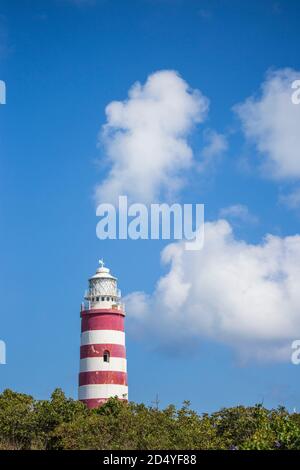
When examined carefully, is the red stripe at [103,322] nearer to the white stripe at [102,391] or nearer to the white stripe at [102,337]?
the white stripe at [102,337]

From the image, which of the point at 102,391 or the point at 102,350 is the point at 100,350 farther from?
the point at 102,391

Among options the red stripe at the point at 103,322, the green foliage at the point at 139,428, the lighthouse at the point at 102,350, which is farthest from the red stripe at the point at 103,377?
the green foliage at the point at 139,428

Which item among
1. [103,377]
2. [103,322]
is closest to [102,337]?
[103,322]

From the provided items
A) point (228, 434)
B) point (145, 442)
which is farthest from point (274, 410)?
point (145, 442)

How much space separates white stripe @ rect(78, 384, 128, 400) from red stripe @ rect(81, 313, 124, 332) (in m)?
4.06

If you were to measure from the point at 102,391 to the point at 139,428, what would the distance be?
1911cm

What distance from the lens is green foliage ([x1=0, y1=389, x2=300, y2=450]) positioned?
3281cm

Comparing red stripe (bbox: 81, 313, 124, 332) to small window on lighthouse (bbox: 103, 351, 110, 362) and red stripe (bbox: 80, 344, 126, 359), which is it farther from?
small window on lighthouse (bbox: 103, 351, 110, 362)

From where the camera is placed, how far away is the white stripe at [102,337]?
54.9m

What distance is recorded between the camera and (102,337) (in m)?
55.0

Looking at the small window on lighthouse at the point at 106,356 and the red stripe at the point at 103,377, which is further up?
the small window on lighthouse at the point at 106,356

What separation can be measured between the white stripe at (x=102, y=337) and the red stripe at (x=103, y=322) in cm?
29
